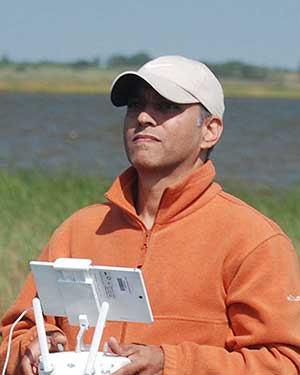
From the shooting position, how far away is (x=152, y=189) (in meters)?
3.42

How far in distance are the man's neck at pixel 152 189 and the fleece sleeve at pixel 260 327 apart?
11.8 inches

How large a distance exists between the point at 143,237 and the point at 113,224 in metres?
0.12

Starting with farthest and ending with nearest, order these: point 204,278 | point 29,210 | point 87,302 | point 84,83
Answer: point 84,83 → point 29,210 → point 204,278 → point 87,302

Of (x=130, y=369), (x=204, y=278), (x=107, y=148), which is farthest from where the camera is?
(x=107, y=148)

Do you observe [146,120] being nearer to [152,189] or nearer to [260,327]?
[152,189]

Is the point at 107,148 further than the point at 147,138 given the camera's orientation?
Yes

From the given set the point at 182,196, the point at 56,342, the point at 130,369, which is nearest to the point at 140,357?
the point at 130,369

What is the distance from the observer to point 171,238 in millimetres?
3361

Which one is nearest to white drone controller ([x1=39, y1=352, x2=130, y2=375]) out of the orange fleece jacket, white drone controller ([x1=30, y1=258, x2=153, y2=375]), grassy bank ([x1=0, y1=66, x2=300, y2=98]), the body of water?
white drone controller ([x1=30, y1=258, x2=153, y2=375])

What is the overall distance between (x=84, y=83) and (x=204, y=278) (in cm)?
8571

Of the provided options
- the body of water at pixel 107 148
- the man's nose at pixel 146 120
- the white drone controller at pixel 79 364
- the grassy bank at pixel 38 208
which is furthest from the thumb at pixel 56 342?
the body of water at pixel 107 148

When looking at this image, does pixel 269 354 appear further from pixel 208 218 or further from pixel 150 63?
pixel 150 63

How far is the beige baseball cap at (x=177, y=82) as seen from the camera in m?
3.35

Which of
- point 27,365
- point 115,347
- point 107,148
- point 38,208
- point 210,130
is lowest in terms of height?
point 107,148
